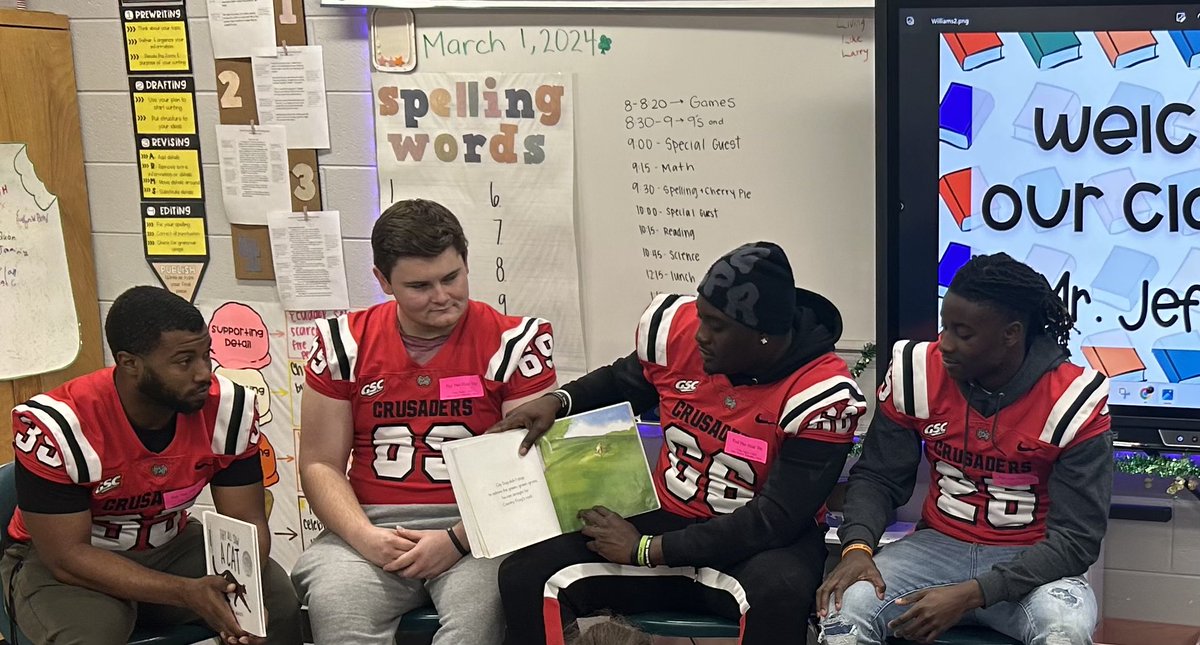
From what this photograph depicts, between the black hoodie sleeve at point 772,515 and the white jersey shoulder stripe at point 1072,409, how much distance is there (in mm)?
394

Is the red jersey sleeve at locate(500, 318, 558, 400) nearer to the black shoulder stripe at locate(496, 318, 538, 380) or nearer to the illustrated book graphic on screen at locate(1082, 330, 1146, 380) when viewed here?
the black shoulder stripe at locate(496, 318, 538, 380)

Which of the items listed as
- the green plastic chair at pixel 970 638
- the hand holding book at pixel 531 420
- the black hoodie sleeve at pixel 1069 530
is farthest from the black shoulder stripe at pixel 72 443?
the black hoodie sleeve at pixel 1069 530

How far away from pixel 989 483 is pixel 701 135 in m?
1.05

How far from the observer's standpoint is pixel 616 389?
253 centimetres

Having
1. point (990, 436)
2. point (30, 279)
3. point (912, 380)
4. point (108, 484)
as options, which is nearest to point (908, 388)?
point (912, 380)

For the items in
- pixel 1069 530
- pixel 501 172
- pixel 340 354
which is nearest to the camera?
pixel 1069 530

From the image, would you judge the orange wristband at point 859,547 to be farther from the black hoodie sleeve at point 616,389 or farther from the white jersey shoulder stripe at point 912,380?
the black hoodie sleeve at point 616,389

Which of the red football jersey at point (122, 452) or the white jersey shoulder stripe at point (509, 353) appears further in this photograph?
the white jersey shoulder stripe at point (509, 353)

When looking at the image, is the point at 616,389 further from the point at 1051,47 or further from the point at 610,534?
the point at 1051,47

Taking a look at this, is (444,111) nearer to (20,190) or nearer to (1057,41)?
(20,190)

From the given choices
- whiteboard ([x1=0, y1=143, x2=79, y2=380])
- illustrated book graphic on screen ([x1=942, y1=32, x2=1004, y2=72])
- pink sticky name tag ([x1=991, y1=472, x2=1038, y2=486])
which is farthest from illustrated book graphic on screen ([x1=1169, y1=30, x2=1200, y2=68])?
whiteboard ([x1=0, y1=143, x2=79, y2=380])

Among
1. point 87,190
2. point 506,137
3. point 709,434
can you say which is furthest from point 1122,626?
point 87,190

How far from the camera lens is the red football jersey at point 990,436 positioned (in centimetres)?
215

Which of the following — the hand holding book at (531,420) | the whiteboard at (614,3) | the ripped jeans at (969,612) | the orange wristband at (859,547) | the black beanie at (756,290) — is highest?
the whiteboard at (614,3)
